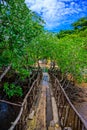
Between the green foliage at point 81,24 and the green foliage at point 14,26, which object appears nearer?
the green foliage at point 14,26

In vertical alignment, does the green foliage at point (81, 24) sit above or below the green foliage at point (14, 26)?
above

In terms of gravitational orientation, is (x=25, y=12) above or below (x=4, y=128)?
above

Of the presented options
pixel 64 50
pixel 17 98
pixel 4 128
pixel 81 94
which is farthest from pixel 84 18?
pixel 4 128

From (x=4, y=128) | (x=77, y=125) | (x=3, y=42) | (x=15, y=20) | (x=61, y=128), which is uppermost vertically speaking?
(x=15, y=20)

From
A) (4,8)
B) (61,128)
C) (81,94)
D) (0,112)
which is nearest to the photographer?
(4,8)

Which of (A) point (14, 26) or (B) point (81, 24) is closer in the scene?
(A) point (14, 26)

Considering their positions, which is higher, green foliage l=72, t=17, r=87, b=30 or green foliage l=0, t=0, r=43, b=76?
green foliage l=72, t=17, r=87, b=30

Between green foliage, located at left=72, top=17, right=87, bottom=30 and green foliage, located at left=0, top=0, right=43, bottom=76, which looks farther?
green foliage, located at left=72, top=17, right=87, bottom=30

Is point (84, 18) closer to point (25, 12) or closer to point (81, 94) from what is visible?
point (81, 94)

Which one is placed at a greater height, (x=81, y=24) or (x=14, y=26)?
(x=81, y=24)

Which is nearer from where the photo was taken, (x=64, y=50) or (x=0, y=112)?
(x=0, y=112)

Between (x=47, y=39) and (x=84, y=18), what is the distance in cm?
2226

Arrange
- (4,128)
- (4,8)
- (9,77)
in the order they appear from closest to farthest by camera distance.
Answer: (4,8) → (4,128) → (9,77)

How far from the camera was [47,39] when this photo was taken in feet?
63.7
